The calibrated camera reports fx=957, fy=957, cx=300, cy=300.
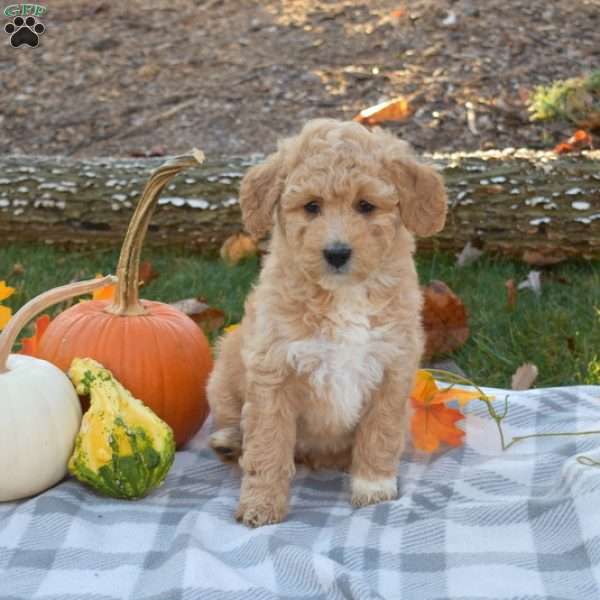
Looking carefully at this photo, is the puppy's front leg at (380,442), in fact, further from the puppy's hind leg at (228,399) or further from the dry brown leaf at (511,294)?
the dry brown leaf at (511,294)

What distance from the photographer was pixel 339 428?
12.1 ft

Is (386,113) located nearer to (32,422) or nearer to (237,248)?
(237,248)

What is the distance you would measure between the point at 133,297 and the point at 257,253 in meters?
2.23

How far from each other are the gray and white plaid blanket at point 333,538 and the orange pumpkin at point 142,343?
0.91 feet

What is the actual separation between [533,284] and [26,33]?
6.11m

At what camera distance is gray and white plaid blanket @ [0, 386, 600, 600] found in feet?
9.87

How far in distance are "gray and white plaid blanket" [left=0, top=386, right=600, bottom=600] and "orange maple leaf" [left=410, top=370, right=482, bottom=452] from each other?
0.33 ft

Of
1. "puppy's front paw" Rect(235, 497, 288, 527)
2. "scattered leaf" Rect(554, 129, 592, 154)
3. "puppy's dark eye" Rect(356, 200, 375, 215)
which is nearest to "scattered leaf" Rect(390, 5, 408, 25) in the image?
"scattered leaf" Rect(554, 129, 592, 154)

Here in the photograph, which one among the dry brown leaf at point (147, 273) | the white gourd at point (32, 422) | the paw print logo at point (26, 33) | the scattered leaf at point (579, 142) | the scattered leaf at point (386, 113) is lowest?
the dry brown leaf at point (147, 273)

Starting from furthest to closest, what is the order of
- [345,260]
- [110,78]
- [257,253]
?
[110,78]
[257,253]
[345,260]

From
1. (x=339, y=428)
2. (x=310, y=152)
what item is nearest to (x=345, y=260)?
(x=310, y=152)

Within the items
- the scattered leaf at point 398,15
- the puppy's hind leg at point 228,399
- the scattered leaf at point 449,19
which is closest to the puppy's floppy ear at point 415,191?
the puppy's hind leg at point 228,399

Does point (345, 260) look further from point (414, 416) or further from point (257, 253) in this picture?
point (257, 253)

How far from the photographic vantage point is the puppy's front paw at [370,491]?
3.66 meters
